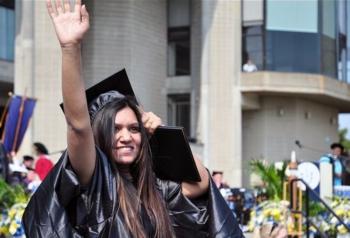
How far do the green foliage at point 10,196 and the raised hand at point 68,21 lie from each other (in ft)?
19.0

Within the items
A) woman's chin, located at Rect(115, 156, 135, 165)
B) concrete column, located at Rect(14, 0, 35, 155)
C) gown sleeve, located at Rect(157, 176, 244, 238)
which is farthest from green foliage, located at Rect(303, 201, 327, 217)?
concrete column, located at Rect(14, 0, 35, 155)

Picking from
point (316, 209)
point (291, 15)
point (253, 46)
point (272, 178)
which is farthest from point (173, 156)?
point (291, 15)

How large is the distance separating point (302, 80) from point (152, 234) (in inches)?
929

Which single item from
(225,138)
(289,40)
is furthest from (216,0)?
(225,138)

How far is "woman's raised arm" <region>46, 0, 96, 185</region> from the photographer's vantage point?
2498 mm

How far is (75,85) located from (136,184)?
1.77 feet

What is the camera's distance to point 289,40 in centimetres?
2595

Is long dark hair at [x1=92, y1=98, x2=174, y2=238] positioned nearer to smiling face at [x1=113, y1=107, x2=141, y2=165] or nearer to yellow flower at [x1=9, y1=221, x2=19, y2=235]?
smiling face at [x1=113, y1=107, x2=141, y2=165]

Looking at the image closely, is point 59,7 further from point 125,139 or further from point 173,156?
point 173,156

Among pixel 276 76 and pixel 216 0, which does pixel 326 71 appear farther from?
pixel 216 0

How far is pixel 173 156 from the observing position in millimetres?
3064

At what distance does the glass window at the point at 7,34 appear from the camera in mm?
23938

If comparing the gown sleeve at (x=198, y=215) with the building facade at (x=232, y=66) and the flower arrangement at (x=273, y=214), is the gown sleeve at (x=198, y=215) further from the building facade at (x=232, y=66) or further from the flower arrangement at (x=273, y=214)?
the building facade at (x=232, y=66)

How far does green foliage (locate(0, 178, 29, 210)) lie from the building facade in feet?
48.0
